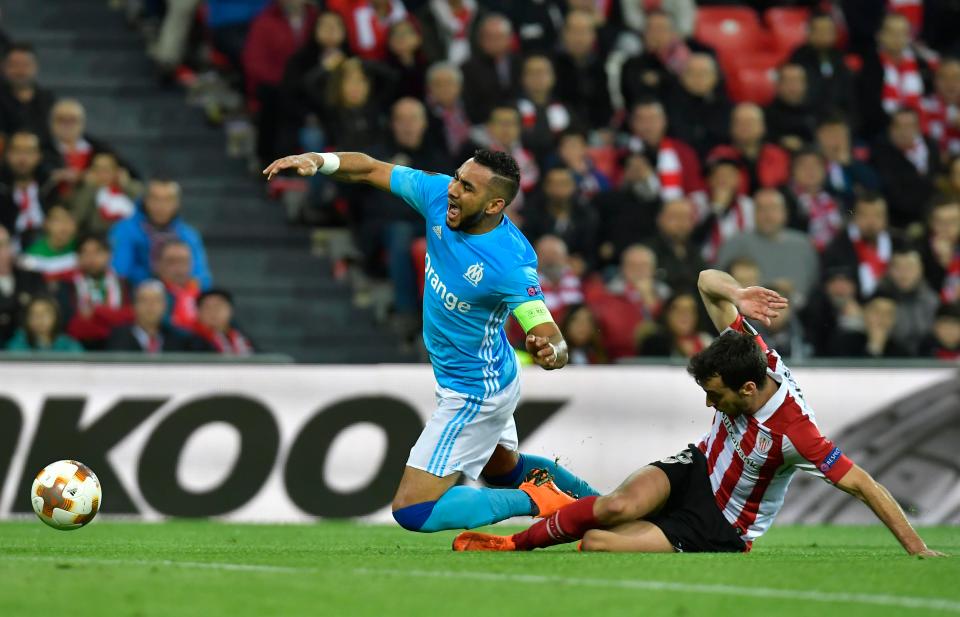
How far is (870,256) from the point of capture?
15820 mm

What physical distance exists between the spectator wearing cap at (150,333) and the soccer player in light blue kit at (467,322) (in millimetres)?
4628

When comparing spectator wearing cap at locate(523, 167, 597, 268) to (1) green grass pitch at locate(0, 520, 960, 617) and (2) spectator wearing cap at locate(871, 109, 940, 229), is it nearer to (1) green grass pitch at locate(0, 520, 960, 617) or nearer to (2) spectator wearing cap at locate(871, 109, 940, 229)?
(2) spectator wearing cap at locate(871, 109, 940, 229)

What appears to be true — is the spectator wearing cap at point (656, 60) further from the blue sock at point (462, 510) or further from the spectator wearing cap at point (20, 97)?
the blue sock at point (462, 510)

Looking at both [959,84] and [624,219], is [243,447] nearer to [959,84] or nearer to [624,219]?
[624,219]

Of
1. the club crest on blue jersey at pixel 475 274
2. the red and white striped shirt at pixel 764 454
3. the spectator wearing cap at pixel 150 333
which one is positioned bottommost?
the spectator wearing cap at pixel 150 333

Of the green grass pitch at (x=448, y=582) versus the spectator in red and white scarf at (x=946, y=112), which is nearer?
the green grass pitch at (x=448, y=582)

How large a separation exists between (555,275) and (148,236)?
347 centimetres

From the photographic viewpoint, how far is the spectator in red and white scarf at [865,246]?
15.7 meters

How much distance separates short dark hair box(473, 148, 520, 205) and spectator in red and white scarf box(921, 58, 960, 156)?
9.94 metres

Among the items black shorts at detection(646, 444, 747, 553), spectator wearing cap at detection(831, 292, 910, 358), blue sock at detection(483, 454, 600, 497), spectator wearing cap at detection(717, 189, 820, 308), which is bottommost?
spectator wearing cap at detection(831, 292, 910, 358)

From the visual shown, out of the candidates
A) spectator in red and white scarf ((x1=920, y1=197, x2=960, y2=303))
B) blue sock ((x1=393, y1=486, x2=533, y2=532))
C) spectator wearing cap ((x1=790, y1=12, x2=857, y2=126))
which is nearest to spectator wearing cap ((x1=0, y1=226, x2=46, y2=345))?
blue sock ((x1=393, y1=486, x2=533, y2=532))

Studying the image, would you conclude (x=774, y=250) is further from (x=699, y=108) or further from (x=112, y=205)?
(x=112, y=205)

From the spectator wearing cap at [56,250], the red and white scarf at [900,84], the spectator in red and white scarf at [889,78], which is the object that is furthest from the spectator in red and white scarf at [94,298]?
the red and white scarf at [900,84]

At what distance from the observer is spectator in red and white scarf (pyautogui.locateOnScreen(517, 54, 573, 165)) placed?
16.4m
